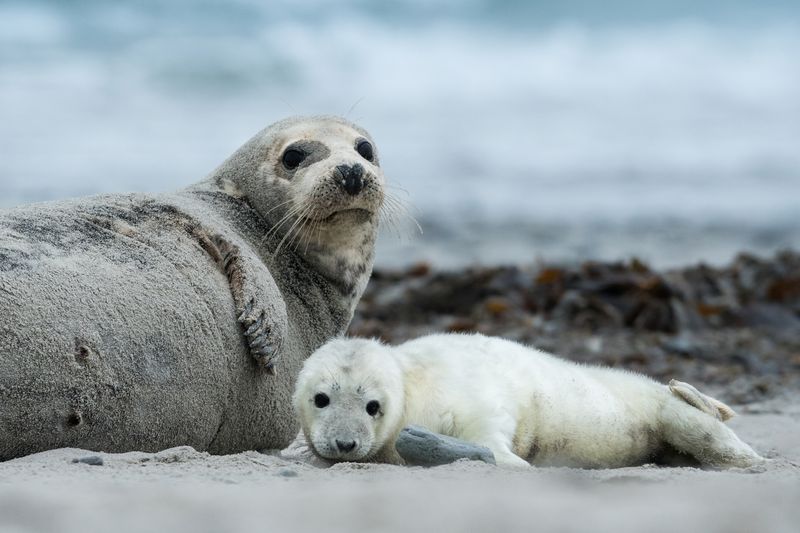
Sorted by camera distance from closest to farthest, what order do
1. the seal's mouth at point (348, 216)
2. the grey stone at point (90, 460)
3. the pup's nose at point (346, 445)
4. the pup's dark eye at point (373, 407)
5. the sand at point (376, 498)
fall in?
the sand at point (376, 498)
the grey stone at point (90, 460)
the pup's nose at point (346, 445)
the pup's dark eye at point (373, 407)
the seal's mouth at point (348, 216)

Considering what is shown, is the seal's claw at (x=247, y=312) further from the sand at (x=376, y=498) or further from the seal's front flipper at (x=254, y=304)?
the sand at (x=376, y=498)

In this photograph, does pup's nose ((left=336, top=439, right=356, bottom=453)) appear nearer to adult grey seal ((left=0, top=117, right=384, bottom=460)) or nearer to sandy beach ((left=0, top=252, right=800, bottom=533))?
sandy beach ((left=0, top=252, right=800, bottom=533))

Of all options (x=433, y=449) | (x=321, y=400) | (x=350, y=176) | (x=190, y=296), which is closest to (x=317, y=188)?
(x=350, y=176)

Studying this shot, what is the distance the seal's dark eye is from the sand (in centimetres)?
233

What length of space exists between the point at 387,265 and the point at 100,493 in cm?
1257

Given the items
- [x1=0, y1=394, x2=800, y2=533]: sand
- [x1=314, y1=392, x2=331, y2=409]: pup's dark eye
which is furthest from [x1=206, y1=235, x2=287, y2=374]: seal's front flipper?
[x1=0, y1=394, x2=800, y2=533]: sand

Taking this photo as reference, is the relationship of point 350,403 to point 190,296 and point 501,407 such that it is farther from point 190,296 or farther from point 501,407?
point 190,296

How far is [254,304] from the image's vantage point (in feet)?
16.3

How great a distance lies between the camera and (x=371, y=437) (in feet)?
13.7

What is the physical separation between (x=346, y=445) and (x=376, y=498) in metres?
1.29

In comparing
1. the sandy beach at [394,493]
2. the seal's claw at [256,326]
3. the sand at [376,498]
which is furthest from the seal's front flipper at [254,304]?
the sand at [376,498]

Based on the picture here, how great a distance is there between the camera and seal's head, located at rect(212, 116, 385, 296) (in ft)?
18.2

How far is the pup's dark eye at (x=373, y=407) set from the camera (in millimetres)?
4232

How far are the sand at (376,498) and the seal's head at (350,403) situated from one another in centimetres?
18
